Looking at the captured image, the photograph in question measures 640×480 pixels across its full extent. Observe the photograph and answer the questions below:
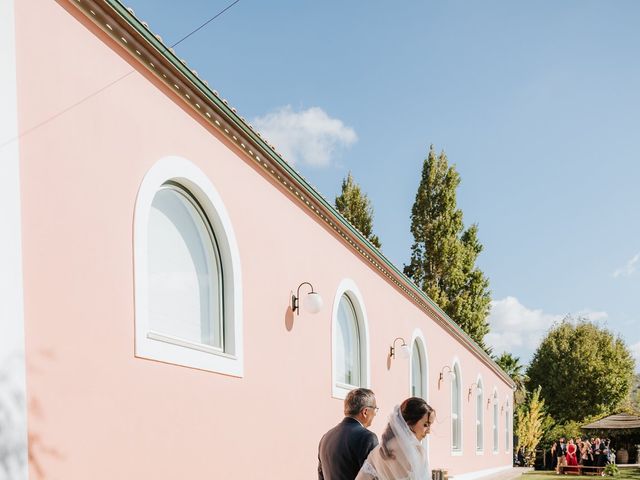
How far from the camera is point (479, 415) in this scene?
2105cm

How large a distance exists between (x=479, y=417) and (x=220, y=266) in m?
17.4

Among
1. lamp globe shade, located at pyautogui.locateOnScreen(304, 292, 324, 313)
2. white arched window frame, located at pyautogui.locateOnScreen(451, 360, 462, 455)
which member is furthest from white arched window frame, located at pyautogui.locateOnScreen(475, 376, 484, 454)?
lamp globe shade, located at pyautogui.locateOnScreen(304, 292, 324, 313)

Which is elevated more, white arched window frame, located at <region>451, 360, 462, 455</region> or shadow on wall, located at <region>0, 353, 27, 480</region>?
shadow on wall, located at <region>0, 353, 27, 480</region>

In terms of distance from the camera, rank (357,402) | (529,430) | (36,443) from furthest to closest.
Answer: (529,430) → (357,402) → (36,443)

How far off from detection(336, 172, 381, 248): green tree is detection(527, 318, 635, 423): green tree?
21.2m

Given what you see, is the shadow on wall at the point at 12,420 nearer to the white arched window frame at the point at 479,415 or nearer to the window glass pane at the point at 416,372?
the window glass pane at the point at 416,372

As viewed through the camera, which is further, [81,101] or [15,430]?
[81,101]

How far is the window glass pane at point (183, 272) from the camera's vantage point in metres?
4.79

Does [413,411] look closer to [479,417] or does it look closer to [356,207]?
[479,417]

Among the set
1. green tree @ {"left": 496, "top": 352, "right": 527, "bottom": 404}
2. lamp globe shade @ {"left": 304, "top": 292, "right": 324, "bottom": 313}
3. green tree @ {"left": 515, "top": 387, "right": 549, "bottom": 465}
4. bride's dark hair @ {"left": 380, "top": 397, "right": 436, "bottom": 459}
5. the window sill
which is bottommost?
green tree @ {"left": 515, "top": 387, "right": 549, "bottom": 465}

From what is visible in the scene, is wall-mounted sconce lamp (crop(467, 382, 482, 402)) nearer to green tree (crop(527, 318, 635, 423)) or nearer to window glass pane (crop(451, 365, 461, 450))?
window glass pane (crop(451, 365, 461, 450))

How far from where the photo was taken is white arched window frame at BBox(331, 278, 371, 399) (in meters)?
8.32

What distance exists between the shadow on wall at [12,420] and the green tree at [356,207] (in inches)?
1040

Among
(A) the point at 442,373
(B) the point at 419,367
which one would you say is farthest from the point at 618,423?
(B) the point at 419,367
